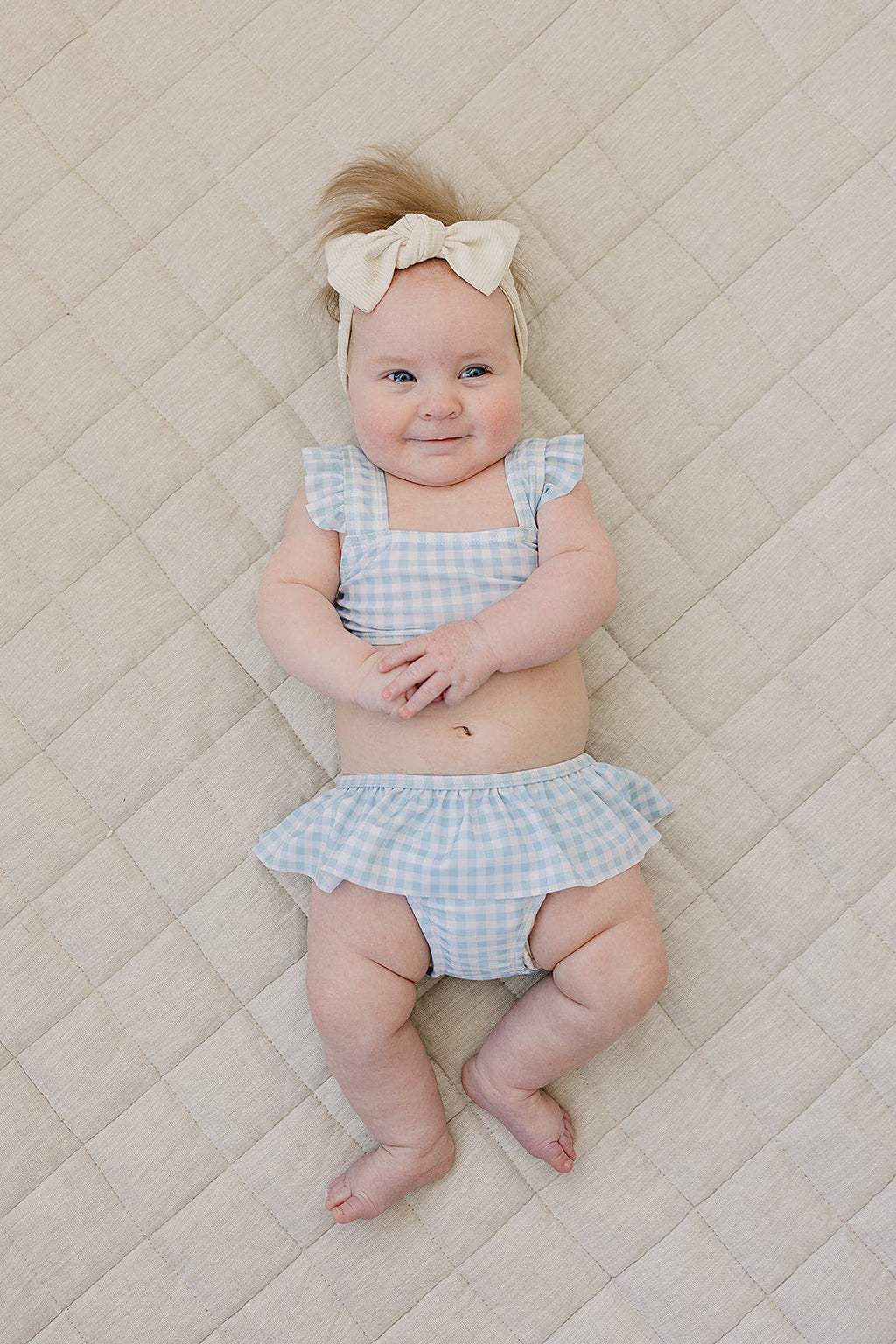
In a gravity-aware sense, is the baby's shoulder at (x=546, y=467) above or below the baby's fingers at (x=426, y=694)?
above

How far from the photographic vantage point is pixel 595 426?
1370mm

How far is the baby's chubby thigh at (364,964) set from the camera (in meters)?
1.18

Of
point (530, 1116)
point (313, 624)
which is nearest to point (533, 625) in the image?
point (313, 624)

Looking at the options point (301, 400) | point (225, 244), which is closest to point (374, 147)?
point (225, 244)

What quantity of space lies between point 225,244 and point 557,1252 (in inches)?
54.1

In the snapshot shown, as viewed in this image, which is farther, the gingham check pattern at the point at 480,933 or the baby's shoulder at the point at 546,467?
the baby's shoulder at the point at 546,467

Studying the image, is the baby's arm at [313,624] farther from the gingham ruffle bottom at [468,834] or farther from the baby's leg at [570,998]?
the baby's leg at [570,998]

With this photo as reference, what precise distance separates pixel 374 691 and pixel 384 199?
65cm

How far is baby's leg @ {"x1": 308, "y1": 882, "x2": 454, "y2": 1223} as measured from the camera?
1179 mm

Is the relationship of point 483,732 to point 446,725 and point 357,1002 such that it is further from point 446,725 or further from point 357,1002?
point 357,1002

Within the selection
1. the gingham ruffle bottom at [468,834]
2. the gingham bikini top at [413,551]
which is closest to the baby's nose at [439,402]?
the gingham bikini top at [413,551]

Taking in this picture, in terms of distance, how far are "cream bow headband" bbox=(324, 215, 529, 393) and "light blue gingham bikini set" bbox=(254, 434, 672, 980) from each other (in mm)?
198

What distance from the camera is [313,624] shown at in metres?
1.20

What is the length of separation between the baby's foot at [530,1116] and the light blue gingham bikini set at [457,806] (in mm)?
139
